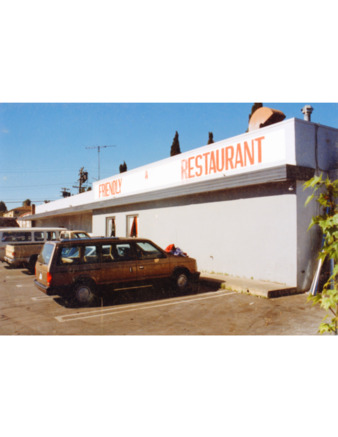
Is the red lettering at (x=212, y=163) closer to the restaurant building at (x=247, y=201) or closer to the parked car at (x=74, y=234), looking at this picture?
the restaurant building at (x=247, y=201)

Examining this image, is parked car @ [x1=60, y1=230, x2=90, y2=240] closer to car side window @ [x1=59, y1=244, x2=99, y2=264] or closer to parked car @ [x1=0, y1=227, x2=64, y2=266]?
parked car @ [x1=0, y1=227, x2=64, y2=266]

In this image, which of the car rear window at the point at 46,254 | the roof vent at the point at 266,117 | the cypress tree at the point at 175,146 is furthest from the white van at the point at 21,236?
the cypress tree at the point at 175,146

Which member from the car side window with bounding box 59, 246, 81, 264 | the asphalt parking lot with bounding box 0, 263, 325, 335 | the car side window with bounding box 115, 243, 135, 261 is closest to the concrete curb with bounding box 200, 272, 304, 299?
the asphalt parking lot with bounding box 0, 263, 325, 335

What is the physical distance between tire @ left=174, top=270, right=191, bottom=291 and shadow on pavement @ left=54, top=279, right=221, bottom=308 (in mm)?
121

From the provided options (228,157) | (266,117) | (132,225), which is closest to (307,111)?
(266,117)

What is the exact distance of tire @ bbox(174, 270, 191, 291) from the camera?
908cm

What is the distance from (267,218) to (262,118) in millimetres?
3308

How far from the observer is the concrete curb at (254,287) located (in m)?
8.29

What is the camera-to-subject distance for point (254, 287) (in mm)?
8664

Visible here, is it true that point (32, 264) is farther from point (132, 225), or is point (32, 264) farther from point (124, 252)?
point (124, 252)

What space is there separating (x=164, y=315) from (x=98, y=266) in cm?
203

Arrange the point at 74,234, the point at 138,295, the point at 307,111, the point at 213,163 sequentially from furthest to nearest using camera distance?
the point at 74,234 < the point at 213,163 < the point at 307,111 < the point at 138,295

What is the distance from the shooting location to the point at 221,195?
11.2m

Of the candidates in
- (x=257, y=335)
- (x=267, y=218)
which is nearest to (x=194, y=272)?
(x=267, y=218)
